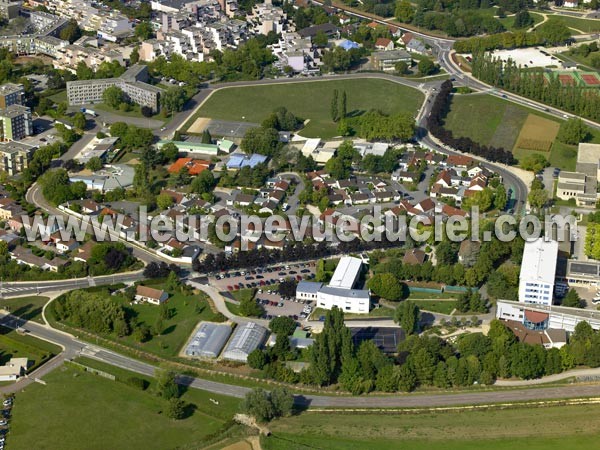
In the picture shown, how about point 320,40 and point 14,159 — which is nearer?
point 14,159

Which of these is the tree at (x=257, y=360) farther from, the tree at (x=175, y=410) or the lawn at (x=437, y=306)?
the lawn at (x=437, y=306)

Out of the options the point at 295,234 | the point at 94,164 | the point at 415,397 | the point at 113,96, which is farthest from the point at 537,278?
the point at 113,96

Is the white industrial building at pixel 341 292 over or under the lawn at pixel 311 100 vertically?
under

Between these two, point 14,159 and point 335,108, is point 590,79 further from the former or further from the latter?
point 14,159

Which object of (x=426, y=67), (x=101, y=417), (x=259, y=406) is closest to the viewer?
(x=259, y=406)

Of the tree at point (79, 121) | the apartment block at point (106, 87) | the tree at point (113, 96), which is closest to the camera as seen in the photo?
the tree at point (79, 121)

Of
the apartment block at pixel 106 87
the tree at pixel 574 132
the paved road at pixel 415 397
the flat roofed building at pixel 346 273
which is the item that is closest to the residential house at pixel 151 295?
the paved road at pixel 415 397

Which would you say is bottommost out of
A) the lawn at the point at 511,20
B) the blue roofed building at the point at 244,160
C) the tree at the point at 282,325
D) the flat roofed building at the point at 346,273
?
the tree at the point at 282,325
